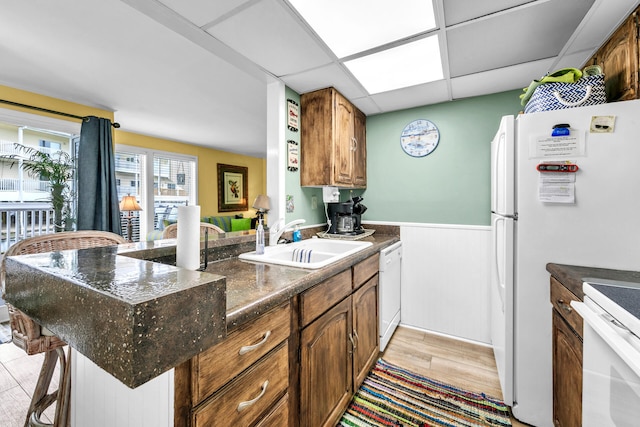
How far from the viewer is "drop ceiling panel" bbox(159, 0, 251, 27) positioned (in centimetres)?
125

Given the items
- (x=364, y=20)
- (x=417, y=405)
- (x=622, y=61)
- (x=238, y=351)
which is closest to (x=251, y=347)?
(x=238, y=351)

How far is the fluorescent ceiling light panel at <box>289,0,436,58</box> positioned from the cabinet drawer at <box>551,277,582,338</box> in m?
1.45

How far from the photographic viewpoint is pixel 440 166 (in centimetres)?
252

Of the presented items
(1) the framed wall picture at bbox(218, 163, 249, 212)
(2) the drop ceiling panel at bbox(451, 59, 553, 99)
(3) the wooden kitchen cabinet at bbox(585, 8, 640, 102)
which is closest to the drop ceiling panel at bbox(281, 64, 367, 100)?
(2) the drop ceiling panel at bbox(451, 59, 553, 99)

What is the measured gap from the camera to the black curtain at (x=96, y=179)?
3172 millimetres

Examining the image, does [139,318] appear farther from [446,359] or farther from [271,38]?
[446,359]

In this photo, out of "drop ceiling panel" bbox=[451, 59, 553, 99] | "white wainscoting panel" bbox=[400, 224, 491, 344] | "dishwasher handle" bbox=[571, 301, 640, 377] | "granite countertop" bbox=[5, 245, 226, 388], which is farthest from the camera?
"white wainscoting panel" bbox=[400, 224, 491, 344]

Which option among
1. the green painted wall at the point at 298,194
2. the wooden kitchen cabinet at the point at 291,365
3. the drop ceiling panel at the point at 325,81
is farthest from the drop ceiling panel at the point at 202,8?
the wooden kitchen cabinet at the point at 291,365

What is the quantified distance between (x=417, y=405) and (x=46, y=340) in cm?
199

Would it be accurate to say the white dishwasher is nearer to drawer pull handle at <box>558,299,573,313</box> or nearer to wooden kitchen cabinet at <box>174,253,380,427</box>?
wooden kitchen cabinet at <box>174,253,380,427</box>

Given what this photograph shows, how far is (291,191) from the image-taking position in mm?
2209

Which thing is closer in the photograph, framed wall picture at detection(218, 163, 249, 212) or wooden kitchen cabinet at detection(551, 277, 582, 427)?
wooden kitchen cabinet at detection(551, 277, 582, 427)

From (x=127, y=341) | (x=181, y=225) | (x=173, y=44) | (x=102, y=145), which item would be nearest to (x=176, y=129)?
(x=102, y=145)

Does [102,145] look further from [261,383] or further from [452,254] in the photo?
[452,254]
